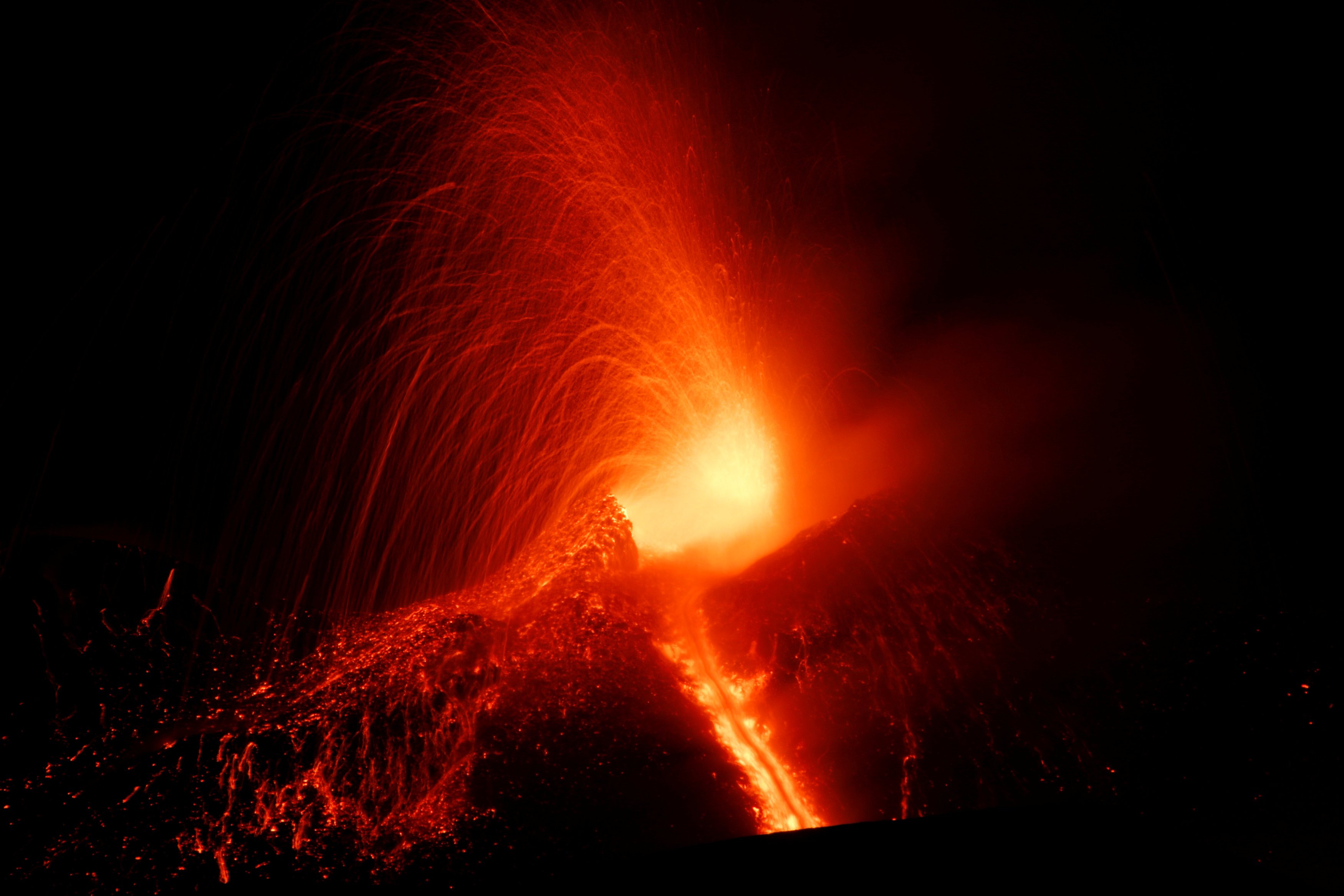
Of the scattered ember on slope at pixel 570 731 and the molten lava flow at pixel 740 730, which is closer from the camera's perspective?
the scattered ember on slope at pixel 570 731

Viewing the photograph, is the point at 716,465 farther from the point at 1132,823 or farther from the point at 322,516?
the point at 1132,823

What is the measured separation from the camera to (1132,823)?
313 cm

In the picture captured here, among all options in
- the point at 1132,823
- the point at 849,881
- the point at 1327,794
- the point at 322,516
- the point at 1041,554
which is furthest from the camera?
the point at 322,516

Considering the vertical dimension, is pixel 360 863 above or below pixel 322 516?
below

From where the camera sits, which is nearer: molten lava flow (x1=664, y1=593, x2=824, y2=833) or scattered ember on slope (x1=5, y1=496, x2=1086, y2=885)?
scattered ember on slope (x1=5, y1=496, x2=1086, y2=885)

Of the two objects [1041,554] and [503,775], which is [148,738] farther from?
[1041,554]

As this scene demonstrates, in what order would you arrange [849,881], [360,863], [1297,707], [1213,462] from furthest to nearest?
[1213,462]
[1297,707]
[360,863]
[849,881]

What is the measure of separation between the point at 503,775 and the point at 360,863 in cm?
125

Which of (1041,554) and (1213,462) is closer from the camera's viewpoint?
(1041,554)

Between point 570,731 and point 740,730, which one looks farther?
point 740,730

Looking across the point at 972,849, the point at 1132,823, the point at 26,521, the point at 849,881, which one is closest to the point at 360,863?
the point at 849,881

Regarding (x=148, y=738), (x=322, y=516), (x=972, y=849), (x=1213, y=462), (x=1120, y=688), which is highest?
(x=322, y=516)

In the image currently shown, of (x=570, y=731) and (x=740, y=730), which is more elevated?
(x=570, y=731)

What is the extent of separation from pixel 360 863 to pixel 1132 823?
518 centimetres
